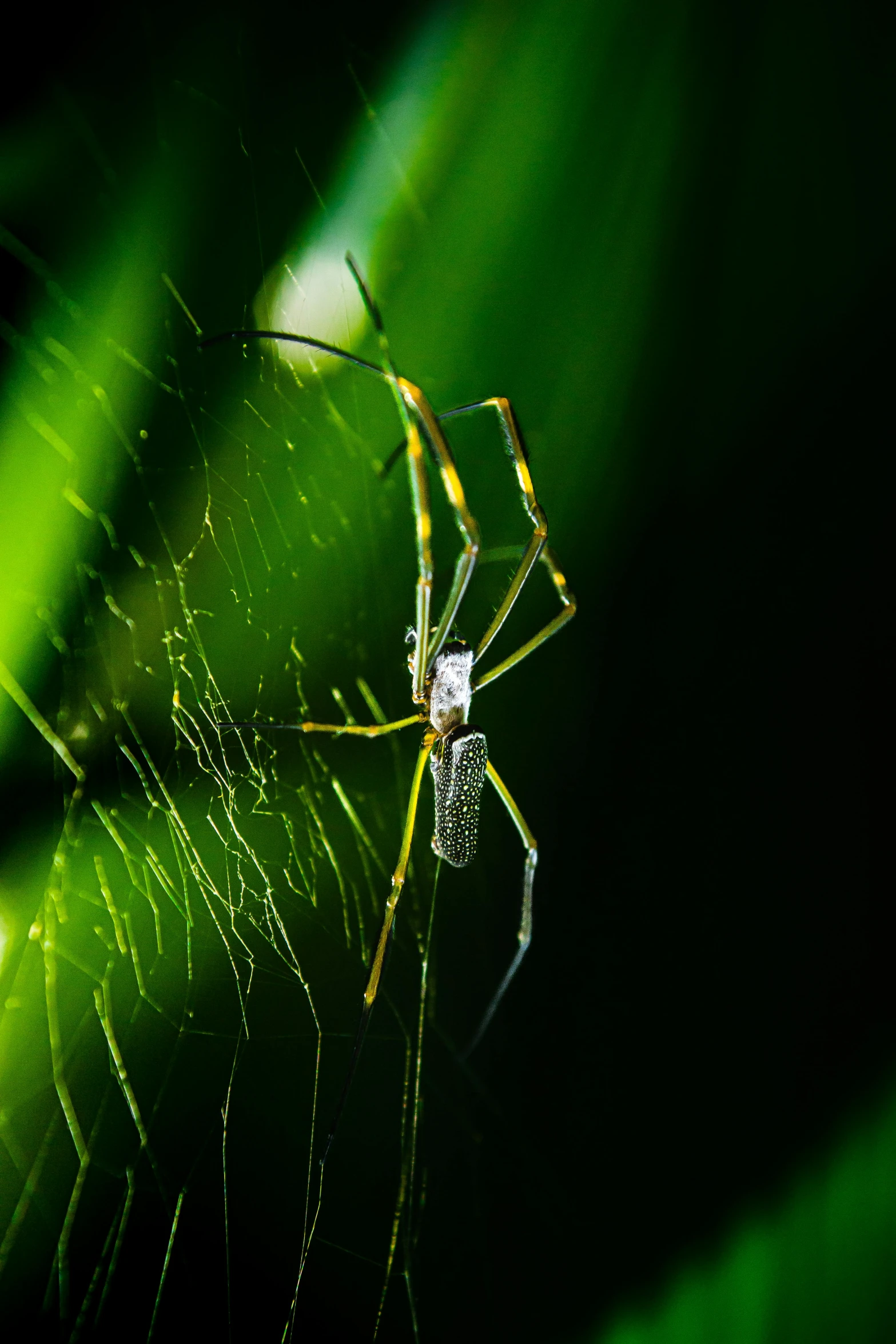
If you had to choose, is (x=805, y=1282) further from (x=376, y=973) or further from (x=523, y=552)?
(x=523, y=552)

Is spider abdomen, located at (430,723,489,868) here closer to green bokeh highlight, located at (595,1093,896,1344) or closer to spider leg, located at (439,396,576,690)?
spider leg, located at (439,396,576,690)

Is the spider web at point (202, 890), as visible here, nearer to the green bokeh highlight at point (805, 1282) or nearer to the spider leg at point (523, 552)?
the spider leg at point (523, 552)

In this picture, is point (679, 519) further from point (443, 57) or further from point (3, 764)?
point (3, 764)

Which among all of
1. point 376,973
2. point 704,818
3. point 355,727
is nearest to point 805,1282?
point 704,818

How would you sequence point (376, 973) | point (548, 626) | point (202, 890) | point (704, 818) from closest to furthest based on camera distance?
point (202, 890), point (376, 973), point (548, 626), point (704, 818)

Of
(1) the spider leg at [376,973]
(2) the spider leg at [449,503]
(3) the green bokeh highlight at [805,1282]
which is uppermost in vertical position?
(2) the spider leg at [449,503]

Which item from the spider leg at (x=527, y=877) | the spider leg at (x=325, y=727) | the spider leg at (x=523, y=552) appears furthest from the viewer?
the spider leg at (x=527, y=877)

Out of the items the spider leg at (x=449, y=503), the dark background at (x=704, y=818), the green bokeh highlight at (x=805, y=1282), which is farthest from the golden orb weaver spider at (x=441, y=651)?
the green bokeh highlight at (x=805, y=1282)
